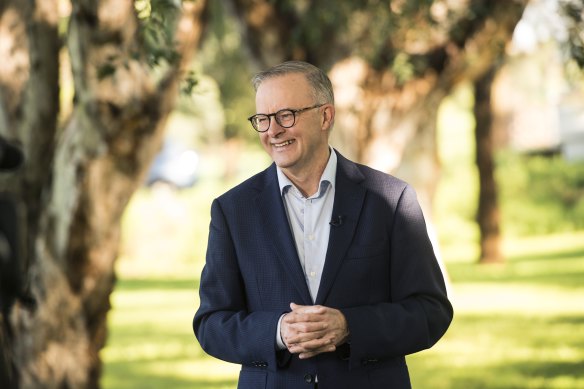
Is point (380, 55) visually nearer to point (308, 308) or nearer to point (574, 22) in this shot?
point (574, 22)

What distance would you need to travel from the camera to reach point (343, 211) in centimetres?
423

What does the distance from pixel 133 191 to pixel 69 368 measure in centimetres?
155

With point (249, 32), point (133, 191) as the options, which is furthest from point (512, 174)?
point (133, 191)

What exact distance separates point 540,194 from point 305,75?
3620 centimetres

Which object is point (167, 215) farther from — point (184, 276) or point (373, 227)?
point (373, 227)

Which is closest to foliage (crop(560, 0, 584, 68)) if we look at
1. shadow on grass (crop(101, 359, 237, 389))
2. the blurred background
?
the blurred background

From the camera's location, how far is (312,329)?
3.93 meters

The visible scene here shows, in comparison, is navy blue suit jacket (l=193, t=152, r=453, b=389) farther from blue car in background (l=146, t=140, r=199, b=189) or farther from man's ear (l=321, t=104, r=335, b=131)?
blue car in background (l=146, t=140, r=199, b=189)

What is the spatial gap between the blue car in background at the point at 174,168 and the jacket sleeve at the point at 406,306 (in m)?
54.0

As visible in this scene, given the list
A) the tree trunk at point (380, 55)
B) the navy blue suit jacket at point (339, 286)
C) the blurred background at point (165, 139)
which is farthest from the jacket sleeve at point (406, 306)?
the tree trunk at point (380, 55)

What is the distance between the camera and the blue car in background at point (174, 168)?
196 ft

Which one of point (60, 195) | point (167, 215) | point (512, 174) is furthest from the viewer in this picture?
point (512, 174)

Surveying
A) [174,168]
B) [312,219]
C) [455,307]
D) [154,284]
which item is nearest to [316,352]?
[312,219]

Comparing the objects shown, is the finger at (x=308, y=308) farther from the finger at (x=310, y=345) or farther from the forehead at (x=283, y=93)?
the forehead at (x=283, y=93)
